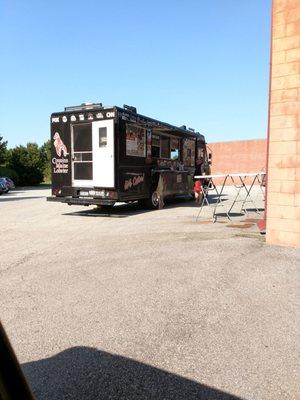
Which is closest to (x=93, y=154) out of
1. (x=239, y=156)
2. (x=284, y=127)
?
(x=284, y=127)

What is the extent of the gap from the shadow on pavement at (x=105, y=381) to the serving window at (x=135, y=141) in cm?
958

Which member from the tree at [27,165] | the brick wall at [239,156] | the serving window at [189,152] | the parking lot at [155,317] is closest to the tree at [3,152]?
the tree at [27,165]

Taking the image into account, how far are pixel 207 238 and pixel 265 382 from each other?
17.5 ft

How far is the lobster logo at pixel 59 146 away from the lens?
1285 centimetres

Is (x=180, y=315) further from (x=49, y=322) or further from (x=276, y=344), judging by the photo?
(x=49, y=322)

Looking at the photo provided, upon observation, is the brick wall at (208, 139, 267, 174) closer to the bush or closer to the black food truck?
the bush

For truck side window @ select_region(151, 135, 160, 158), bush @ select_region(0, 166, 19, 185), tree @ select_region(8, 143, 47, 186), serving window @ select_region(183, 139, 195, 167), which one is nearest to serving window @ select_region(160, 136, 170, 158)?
truck side window @ select_region(151, 135, 160, 158)

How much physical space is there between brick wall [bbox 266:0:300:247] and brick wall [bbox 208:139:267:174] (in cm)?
A: 3398

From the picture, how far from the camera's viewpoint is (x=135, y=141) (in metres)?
12.8

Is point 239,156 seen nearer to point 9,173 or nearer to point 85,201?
point 9,173

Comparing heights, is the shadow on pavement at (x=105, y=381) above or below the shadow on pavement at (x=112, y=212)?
below

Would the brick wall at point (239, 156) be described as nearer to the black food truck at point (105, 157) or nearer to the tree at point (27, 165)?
the tree at point (27, 165)

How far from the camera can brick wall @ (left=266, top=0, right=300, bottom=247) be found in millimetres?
6898

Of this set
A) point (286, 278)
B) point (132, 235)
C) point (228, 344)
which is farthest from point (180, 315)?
point (132, 235)
